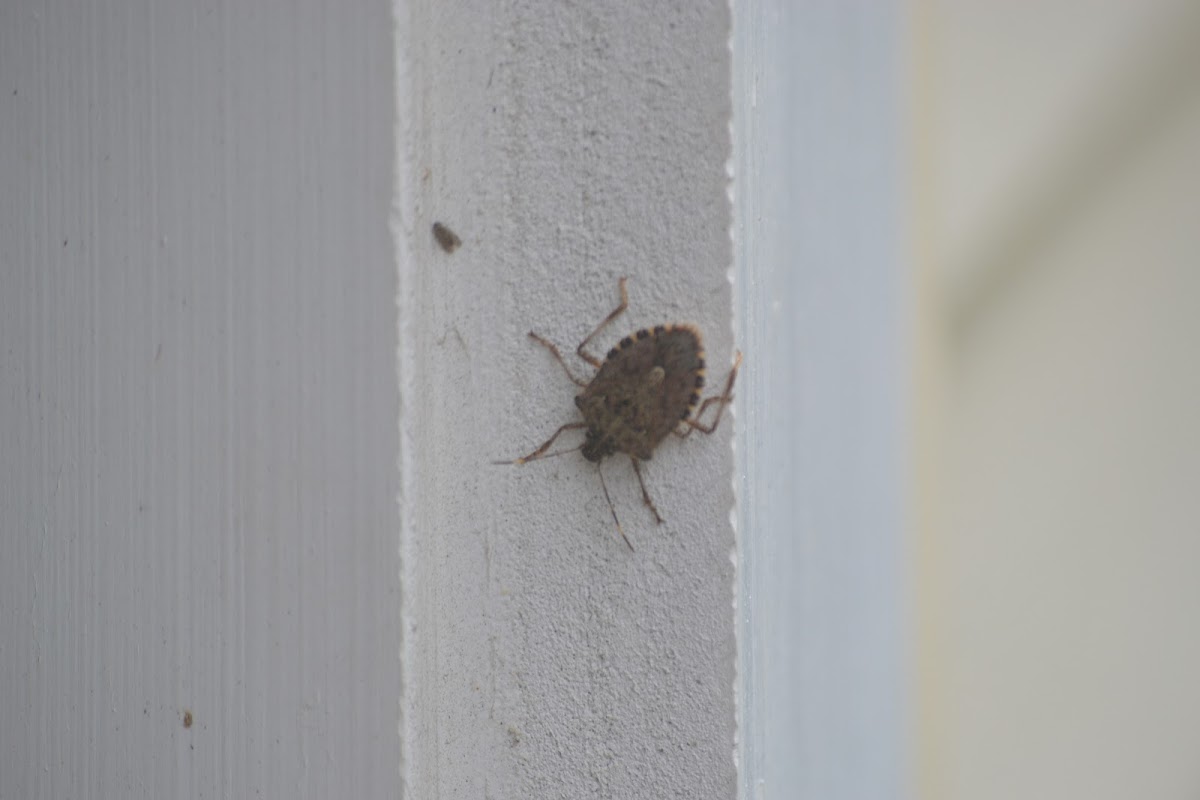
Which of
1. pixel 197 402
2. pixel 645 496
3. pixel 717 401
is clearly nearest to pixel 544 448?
pixel 645 496

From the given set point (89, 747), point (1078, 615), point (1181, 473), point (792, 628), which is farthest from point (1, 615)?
point (1181, 473)

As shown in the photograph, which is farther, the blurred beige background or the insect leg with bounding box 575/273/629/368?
the blurred beige background

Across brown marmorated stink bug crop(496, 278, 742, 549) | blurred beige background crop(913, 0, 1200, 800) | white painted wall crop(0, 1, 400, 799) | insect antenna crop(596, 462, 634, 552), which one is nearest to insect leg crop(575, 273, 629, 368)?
brown marmorated stink bug crop(496, 278, 742, 549)

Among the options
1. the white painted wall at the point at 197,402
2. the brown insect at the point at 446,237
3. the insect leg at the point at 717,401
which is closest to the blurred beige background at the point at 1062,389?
the insect leg at the point at 717,401

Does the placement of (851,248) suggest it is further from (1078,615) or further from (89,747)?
(89,747)

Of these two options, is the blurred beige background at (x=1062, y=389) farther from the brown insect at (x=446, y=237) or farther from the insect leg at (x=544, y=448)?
the brown insect at (x=446, y=237)

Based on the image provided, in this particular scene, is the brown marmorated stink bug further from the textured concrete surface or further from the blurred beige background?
the blurred beige background

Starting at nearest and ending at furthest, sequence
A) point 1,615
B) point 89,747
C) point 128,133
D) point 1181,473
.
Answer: point 128,133
point 89,747
point 1,615
point 1181,473
